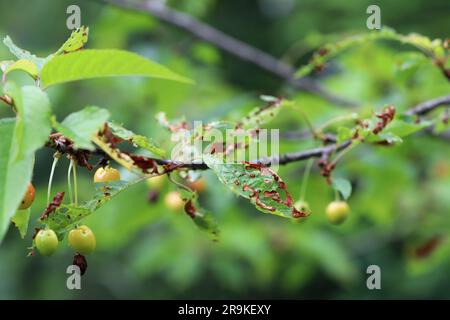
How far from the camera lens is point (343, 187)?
1.48 m

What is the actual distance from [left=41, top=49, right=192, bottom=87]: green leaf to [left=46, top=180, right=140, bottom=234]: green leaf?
241 mm

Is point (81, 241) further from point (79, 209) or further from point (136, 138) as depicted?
point (136, 138)

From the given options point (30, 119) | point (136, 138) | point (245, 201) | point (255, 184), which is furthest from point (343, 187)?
point (245, 201)

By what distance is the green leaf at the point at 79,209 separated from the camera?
1.22m

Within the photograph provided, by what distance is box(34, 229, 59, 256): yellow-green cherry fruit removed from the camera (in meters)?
1.21

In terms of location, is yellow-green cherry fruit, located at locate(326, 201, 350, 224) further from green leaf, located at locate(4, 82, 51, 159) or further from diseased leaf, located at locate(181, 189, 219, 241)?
green leaf, located at locate(4, 82, 51, 159)

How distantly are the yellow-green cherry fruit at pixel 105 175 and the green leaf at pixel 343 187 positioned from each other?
0.51 meters

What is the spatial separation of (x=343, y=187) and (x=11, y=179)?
0.80m

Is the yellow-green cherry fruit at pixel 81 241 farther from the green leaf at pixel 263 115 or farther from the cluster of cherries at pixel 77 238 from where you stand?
the green leaf at pixel 263 115

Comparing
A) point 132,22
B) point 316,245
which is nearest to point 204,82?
point 132,22

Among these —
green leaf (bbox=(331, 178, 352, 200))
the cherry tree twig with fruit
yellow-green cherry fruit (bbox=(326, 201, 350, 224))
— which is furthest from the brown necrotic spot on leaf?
yellow-green cherry fruit (bbox=(326, 201, 350, 224))
